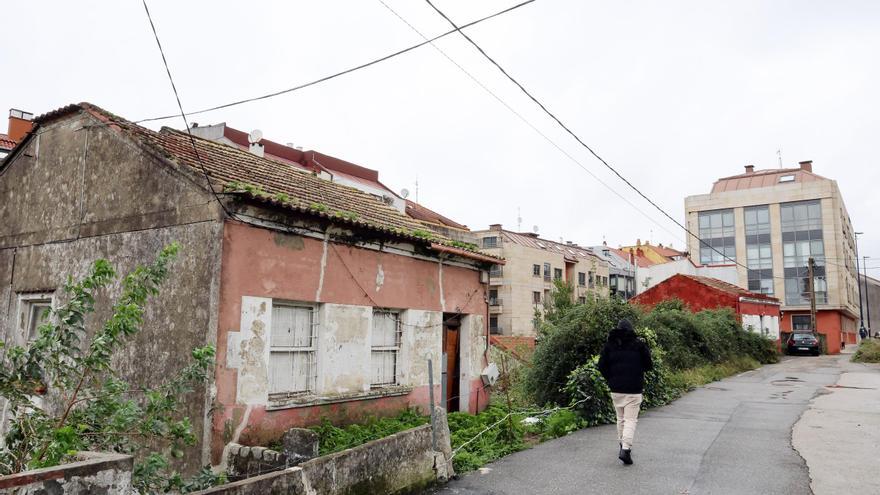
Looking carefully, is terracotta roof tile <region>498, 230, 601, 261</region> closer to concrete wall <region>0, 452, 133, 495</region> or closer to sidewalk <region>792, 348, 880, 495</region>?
sidewalk <region>792, 348, 880, 495</region>

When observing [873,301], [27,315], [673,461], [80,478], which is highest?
[873,301]

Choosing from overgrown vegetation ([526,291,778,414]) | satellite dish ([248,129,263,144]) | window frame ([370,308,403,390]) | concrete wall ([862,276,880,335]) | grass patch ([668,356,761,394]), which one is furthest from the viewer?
concrete wall ([862,276,880,335])

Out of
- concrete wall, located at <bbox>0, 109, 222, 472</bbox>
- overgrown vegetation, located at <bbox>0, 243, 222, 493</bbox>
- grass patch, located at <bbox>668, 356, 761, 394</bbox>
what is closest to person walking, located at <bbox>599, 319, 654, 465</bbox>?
overgrown vegetation, located at <bbox>0, 243, 222, 493</bbox>

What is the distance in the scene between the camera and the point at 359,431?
9.41m

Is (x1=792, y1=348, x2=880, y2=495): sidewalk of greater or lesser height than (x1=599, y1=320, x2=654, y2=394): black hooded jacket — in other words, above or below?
below

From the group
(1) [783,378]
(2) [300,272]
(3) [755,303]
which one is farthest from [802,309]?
(2) [300,272]

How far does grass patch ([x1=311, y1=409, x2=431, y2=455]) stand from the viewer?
8.69 m

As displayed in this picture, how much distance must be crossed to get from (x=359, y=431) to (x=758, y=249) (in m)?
55.4

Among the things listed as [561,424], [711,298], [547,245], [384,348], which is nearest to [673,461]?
[561,424]

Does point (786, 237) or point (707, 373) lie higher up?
point (786, 237)

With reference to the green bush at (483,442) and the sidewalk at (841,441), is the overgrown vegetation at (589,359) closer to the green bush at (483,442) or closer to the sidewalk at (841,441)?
the green bush at (483,442)

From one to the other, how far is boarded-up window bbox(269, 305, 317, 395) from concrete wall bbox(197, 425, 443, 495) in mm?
2834

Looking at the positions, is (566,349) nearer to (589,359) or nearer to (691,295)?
(589,359)

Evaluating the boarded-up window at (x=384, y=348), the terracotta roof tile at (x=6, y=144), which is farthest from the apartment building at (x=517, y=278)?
the boarded-up window at (x=384, y=348)
